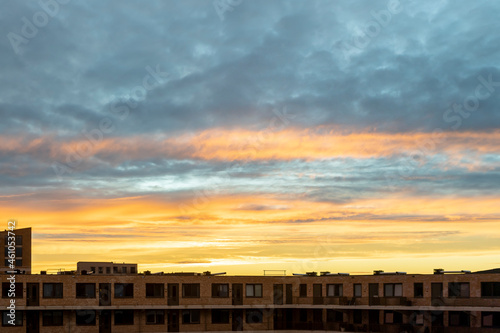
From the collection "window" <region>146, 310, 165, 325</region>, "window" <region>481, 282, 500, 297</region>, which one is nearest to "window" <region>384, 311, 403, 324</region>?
"window" <region>481, 282, 500, 297</region>

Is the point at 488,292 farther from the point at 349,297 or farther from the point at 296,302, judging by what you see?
the point at 296,302

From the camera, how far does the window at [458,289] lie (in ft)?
226

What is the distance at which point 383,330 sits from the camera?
238 ft

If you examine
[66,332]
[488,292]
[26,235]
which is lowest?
[66,332]

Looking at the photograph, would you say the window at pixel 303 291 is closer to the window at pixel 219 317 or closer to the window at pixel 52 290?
the window at pixel 219 317

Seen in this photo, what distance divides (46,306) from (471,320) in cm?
4778

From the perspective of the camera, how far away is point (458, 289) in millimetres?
69750

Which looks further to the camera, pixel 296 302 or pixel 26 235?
pixel 26 235

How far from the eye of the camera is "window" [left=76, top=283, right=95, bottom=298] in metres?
74.1

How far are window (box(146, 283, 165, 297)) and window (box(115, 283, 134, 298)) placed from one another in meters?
1.90

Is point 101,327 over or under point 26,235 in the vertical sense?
under

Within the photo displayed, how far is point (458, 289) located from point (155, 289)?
3526 cm

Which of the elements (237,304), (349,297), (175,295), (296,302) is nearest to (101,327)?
(175,295)

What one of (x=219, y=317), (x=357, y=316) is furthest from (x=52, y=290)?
(x=357, y=316)
